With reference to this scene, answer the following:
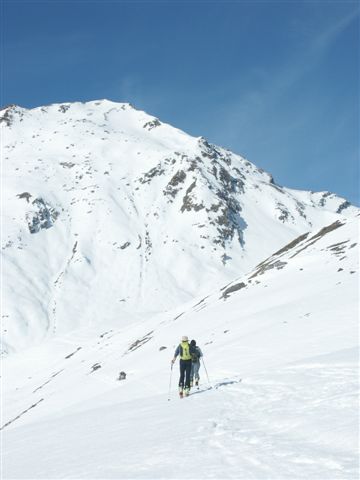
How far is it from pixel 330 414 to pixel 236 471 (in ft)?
10.9

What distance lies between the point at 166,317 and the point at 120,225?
85.6 m

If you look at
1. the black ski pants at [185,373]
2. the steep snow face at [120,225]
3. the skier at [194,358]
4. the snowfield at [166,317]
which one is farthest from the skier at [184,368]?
the steep snow face at [120,225]

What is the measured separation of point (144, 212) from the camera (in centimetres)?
15075

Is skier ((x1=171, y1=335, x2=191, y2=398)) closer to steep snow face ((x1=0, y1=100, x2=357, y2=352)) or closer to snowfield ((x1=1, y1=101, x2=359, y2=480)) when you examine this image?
snowfield ((x1=1, y1=101, x2=359, y2=480))

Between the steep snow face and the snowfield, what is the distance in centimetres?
53

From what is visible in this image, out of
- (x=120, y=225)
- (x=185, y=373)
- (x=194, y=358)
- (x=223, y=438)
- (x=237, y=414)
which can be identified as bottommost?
(x=223, y=438)

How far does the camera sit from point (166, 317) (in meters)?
59.7

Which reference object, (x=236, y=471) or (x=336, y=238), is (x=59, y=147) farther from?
(x=236, y=471)

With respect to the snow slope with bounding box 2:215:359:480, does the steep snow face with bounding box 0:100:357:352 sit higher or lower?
higher

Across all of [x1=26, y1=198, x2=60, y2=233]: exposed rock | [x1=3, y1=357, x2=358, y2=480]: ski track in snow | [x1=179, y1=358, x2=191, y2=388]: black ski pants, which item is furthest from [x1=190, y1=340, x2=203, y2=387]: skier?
[x1=26, y1=198, x2=60, y2=233]: exposed rock

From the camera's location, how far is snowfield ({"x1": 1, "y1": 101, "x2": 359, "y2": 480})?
8.88 meters

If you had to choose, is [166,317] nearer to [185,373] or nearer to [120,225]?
[185,373]

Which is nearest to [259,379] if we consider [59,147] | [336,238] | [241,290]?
[241,290]

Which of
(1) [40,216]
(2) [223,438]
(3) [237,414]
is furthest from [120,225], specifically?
(2) [223,438]
